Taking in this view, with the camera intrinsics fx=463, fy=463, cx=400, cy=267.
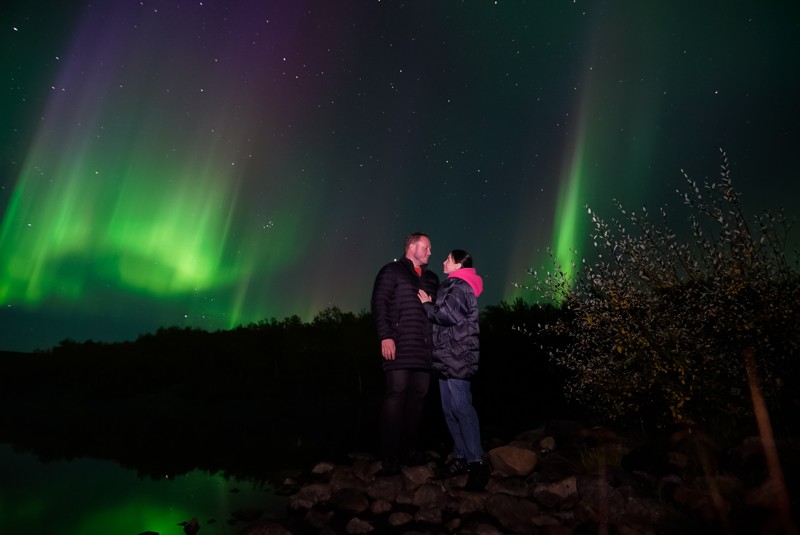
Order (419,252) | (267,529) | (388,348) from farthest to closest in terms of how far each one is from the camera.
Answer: (419,252)
(388,348)
(267,529)

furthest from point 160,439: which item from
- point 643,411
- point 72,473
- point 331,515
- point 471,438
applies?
point 643,411

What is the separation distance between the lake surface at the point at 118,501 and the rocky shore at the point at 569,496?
0.84 metres

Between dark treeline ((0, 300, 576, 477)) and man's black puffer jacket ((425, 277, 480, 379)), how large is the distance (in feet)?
15.3

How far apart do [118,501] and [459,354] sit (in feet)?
18.5

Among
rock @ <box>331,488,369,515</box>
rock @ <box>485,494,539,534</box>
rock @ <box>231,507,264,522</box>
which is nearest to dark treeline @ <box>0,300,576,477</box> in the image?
rock @ <box>231,507,264,522</box>

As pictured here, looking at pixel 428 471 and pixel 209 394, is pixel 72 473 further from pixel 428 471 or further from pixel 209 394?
pixel 209 394

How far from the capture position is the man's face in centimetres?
654

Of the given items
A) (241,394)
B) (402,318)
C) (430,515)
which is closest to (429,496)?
(430,515)

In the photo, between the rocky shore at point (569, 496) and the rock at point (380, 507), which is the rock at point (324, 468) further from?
the rock at point (380, 507)

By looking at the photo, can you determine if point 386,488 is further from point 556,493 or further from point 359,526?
point 556,493

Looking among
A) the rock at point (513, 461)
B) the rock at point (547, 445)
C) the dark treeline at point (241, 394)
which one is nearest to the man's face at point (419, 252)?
Result: the rock at point (513, 461)

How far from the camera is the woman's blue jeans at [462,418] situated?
554cm

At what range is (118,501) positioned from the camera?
6.94 m

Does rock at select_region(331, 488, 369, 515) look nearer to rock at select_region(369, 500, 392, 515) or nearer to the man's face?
rock at select_region(369, 500, 392, 515)
